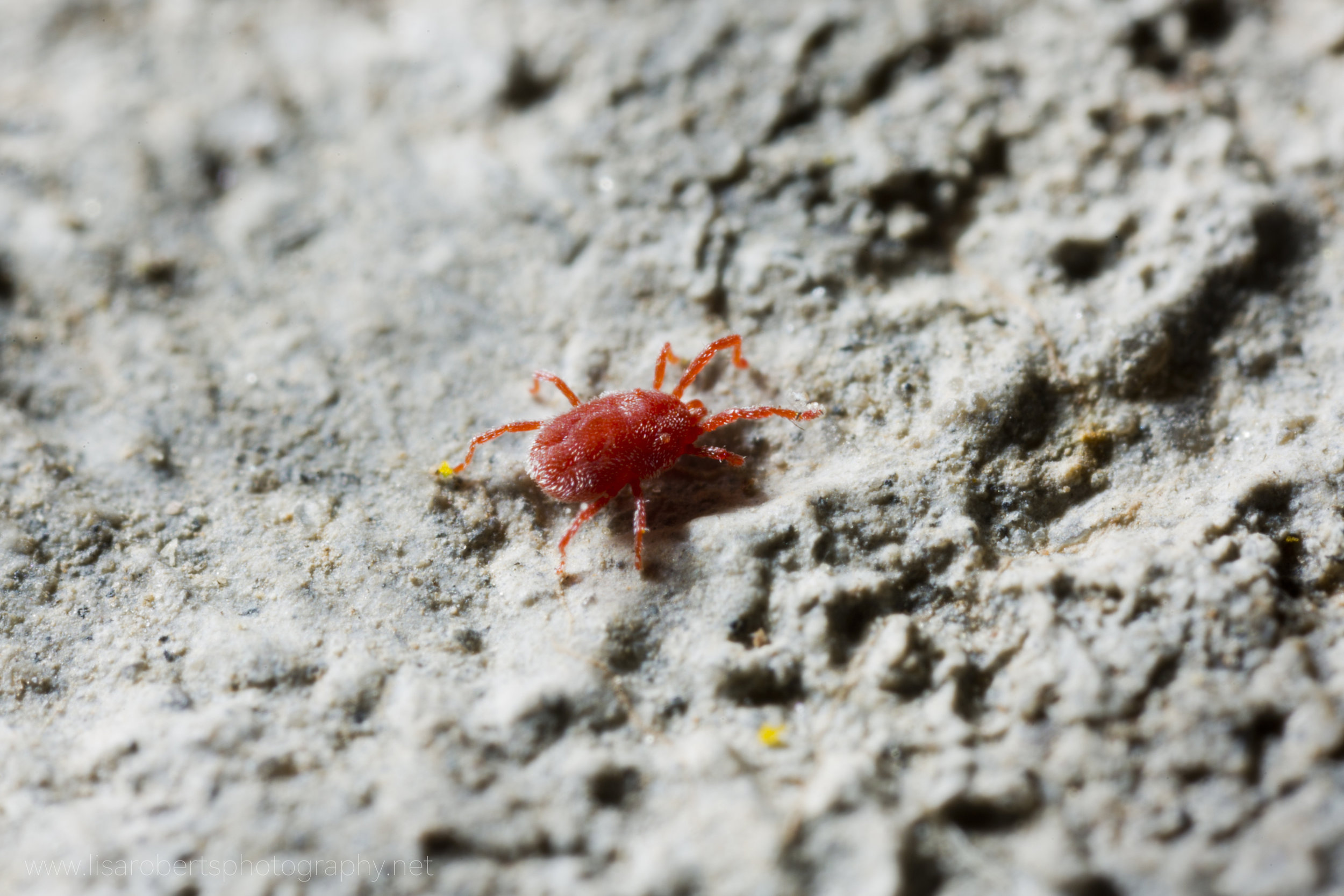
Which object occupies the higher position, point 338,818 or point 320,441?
point 320,441

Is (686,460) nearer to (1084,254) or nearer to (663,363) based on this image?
(663,363)

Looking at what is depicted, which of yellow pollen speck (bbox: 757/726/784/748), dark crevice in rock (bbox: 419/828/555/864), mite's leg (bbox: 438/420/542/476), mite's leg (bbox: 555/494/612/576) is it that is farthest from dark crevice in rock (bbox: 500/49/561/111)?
dark crevice in rock (bbox: 419/828/555/864)

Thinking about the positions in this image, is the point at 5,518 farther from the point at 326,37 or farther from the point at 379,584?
the point at 326,37

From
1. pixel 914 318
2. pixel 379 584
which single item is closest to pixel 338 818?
pixel 379 584

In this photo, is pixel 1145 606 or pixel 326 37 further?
pixel 326 37

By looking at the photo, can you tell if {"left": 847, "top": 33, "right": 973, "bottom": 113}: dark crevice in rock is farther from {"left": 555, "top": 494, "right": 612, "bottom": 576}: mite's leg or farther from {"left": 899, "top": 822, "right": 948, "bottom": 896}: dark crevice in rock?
{"left": 899, "top": 822, "right": 948, "bottom": 896}: dark crevice in rock

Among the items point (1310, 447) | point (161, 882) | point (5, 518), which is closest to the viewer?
point (161, 882)

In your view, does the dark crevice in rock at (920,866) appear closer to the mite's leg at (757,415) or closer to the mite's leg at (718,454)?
the mite's leg at (718,454)

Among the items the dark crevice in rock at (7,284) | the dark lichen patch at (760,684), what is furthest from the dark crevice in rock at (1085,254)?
the dark crevice in rock at (7,284)
